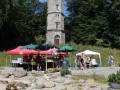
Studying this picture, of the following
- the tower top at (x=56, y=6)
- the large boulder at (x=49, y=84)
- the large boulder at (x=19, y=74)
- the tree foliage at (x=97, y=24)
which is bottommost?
the large boulder at (x=49, y=84)

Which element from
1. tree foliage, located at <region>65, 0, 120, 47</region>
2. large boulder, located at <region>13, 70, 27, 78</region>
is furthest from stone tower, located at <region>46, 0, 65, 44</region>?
large boulder, located at <region>13, 70, 27, 78</region>

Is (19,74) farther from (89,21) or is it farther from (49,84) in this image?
(89,21)

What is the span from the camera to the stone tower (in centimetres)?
6444

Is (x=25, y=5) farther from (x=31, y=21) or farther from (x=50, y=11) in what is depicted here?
(x=50, y=11)

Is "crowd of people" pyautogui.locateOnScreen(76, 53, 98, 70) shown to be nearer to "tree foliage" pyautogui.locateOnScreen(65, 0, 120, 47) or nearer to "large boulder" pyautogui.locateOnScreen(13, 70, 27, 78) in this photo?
"large boulder" pyautogui.locateOnScreen(13, 70, 27, 78)

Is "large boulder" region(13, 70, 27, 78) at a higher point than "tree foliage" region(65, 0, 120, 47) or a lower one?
lower

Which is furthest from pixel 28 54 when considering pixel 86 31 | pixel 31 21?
pixel 31 21

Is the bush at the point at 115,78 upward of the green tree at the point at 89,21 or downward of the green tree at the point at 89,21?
downward

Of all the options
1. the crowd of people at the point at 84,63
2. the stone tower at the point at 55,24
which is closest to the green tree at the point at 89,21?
the stone tower at the point at 55,24

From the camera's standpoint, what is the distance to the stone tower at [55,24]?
64.4 metres

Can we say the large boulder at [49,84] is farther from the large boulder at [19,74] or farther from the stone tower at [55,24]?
the stone tower at [55,24]

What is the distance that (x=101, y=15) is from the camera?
65.4 metres

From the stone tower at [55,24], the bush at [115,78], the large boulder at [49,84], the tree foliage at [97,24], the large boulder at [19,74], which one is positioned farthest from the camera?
the stone tower at [55,24]

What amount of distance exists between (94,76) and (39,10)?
65.5m
